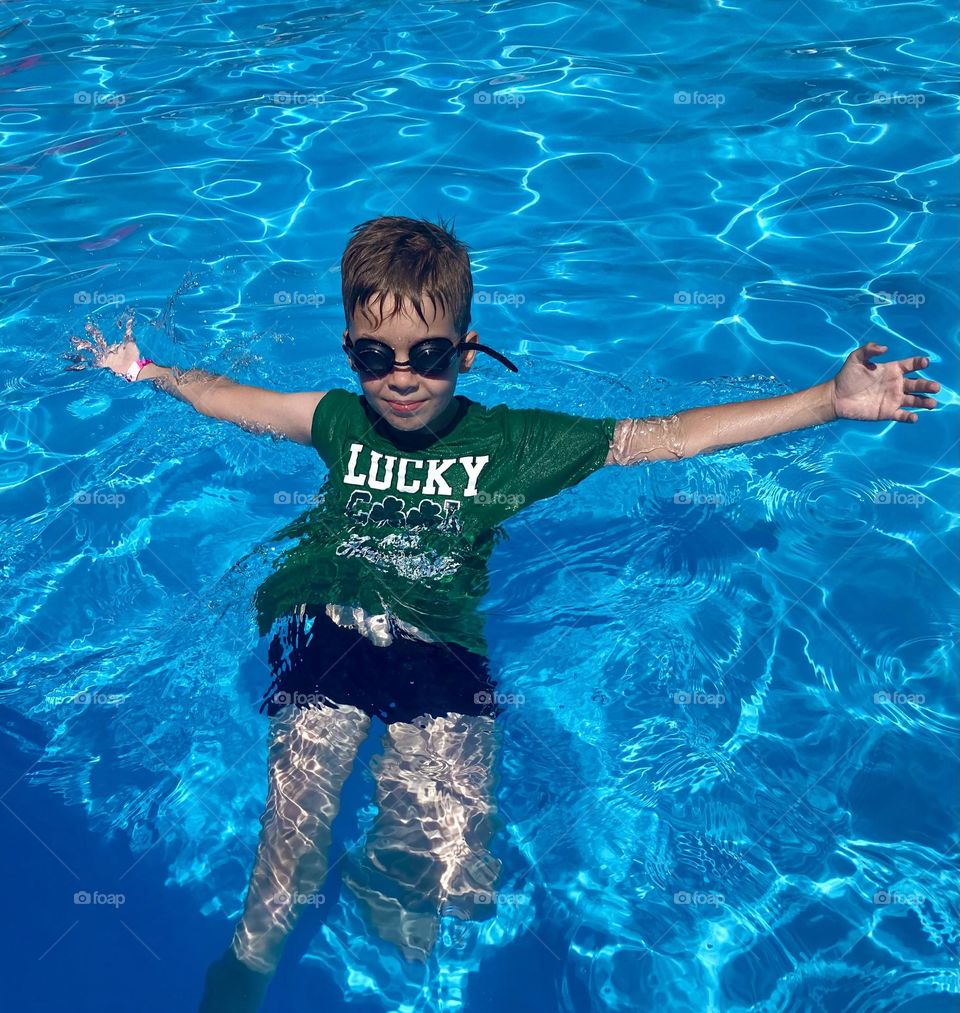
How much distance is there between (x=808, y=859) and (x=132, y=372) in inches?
124

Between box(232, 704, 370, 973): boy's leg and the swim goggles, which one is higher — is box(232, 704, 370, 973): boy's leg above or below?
below

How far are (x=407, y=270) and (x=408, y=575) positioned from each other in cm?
105

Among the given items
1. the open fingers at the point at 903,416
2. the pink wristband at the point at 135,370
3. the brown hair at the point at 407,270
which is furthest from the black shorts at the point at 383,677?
the open fingers at the point at 903,416

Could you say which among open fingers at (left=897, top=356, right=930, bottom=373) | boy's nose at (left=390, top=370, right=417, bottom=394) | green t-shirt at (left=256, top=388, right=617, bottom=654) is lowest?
green t-shirt at (left=256, top=388, right=617, bottom=654)

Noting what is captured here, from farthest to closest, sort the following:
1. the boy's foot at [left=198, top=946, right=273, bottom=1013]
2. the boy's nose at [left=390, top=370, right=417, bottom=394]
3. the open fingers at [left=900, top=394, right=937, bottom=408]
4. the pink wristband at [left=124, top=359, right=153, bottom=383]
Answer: the pink wristband at [left=124, top=359, right=153, bottom=383] → the boy's nose at [left=390, top=370, right=417, bottom=394] → the open fingers at [left=900, top=394, right=937, bottom=408] → the boy's foot at [left=198, top=946, right=273, bottom=1013]

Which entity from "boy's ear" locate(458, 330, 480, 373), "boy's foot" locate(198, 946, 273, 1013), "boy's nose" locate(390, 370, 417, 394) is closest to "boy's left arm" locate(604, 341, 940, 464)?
"boy's ear" locate(458, 330, 480, 373)

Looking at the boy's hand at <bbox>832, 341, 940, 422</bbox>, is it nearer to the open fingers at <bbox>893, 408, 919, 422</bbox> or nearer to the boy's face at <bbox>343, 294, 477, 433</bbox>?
the open fingers at <bbox>893, 408, 919, 422</bbox>

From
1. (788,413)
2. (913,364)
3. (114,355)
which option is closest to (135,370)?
(114,355)

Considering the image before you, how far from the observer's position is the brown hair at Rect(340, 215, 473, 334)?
3576mm

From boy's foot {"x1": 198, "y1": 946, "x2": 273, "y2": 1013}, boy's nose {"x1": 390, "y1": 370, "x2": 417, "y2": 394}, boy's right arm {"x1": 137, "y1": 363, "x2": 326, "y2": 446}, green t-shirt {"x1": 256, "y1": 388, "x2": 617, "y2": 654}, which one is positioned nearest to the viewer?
boy's foot {"x1": 198, "y1": 946, "x2": 273, "y2": 1013}

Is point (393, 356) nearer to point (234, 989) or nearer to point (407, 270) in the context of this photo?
point (407, 270)

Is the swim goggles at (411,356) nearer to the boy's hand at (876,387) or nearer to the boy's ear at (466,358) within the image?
the boy's ear at (466,358)

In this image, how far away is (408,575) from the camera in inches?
153

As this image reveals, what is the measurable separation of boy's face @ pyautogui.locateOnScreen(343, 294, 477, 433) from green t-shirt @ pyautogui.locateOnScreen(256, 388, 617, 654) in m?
0.18
